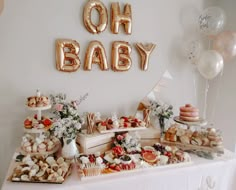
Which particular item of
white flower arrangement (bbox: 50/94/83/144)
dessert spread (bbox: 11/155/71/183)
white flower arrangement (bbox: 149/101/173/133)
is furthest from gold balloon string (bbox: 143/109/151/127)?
dessert spread (bbox: 11/155/71/183)

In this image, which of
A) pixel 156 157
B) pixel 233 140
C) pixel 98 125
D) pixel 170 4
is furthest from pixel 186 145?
pixel 170 4

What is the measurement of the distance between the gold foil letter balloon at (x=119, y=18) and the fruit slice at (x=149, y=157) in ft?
3.19

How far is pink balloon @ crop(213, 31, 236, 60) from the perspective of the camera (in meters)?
1.83

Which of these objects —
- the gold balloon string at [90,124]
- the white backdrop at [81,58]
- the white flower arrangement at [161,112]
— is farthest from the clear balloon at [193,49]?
the gold balloon string at [90,124]

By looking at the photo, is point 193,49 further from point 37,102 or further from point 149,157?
point 37,102

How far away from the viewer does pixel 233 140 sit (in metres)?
2.15

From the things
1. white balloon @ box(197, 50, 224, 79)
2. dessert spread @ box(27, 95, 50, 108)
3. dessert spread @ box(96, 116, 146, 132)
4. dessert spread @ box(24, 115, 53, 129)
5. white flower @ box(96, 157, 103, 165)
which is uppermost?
white balloon @ box(197, 50, 224, 79)

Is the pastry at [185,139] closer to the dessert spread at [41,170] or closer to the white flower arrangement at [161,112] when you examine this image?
the white flower arrangement at [161,112]

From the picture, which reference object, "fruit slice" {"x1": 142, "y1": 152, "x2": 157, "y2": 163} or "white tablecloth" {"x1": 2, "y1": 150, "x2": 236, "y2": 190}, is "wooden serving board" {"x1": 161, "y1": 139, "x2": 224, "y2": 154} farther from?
"fruit slice" {"x1": 142, "y1": 152, "x2": 157, "y2": 163}

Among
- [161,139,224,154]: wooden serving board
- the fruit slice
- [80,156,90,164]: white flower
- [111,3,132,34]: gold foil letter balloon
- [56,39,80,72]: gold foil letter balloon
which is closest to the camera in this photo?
[80,156,90,164]: white flower

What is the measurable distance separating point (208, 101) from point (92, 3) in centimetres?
147

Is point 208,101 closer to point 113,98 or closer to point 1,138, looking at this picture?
point 113,98

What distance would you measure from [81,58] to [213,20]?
1.09 metres

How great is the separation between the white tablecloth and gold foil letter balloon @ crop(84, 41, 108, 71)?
808mm
